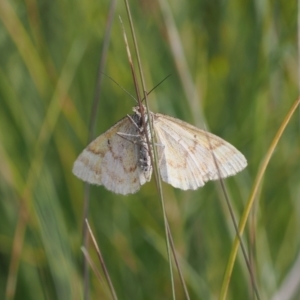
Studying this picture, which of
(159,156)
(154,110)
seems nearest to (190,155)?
(159,156)

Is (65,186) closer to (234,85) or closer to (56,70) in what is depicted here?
(56,70)

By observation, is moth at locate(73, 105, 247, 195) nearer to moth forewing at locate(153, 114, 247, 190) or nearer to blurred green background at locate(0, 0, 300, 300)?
moth forewing at locate(153, 114, 247, 190)

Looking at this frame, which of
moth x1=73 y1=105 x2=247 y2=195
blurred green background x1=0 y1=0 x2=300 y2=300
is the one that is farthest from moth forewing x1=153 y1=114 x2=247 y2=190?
blurred green background x1=0 y1=0 x2=300 y2=300

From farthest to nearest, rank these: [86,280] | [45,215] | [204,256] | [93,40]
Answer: [93,40] → [204,256] → [45,215] → [86,280]

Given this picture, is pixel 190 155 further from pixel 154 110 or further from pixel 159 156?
pixel 154 110

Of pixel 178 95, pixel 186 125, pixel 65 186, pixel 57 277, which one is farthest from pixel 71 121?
pixel 186 125

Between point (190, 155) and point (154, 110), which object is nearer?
point (190, 155)

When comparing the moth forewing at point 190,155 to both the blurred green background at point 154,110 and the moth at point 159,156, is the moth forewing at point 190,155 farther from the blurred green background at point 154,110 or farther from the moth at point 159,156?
the blurred green background at point 154,110
